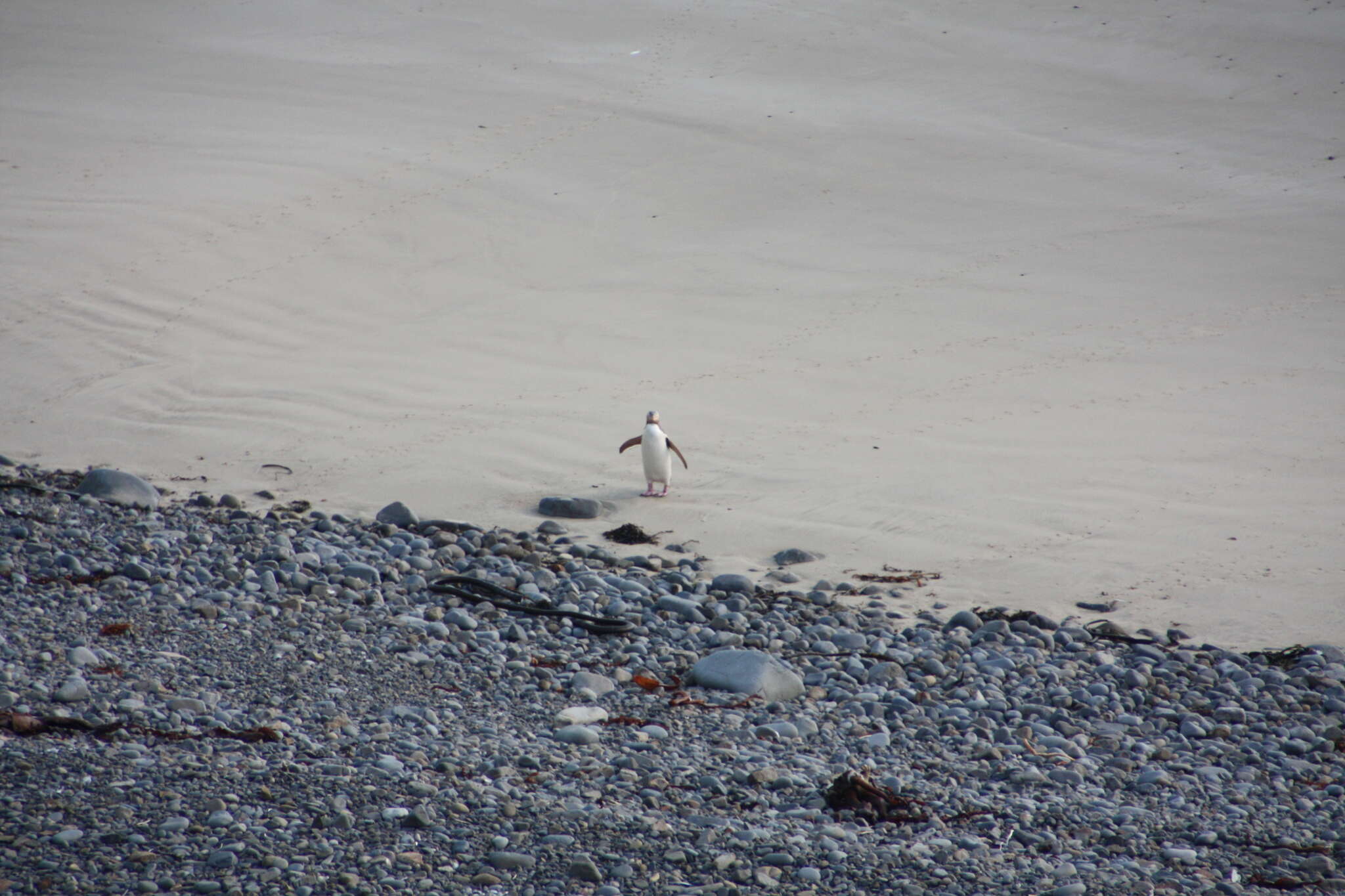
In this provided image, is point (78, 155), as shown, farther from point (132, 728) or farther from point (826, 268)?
point (132, 728)

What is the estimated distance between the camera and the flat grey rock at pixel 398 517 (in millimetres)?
6977

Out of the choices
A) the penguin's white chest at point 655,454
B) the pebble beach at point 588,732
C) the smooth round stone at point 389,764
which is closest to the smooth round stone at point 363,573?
the pebble beach at point 588,732

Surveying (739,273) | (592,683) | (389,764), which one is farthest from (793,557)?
(739,273)

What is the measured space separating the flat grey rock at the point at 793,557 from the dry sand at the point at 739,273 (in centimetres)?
9

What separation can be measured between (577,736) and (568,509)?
3452mm

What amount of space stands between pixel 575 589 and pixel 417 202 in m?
10.4

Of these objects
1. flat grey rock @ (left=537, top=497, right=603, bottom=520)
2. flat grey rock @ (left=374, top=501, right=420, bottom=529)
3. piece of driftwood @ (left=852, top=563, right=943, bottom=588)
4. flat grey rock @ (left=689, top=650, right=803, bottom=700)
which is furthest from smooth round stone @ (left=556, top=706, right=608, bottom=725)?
flat grey rock @ (left=537, top=497, right=603, bottom=520)

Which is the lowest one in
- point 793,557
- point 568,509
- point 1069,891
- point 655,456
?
point 1069,891

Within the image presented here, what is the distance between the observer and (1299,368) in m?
10.8

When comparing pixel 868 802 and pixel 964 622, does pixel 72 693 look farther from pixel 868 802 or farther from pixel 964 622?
pixel 964 622

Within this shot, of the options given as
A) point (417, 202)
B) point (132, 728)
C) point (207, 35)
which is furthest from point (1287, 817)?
point (207, 35)

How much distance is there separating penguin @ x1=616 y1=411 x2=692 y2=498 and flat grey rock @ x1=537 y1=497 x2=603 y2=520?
54cm

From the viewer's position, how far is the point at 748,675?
15.9ft

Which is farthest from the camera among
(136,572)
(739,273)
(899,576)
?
(739,273)
